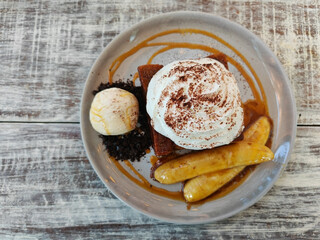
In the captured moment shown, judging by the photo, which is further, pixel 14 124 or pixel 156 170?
pixel 14 124

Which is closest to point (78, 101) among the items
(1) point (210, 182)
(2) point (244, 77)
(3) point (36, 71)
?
(3) point (36, 71)

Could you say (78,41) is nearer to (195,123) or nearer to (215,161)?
(195,123)

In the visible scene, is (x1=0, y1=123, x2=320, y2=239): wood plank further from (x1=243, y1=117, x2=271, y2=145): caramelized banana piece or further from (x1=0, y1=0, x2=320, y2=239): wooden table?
(x1=243, y1=117, x2=271, y2=145): caramelized banana piece

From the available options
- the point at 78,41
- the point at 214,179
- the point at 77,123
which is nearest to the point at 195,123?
the point at 214,179

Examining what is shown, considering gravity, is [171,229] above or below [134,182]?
below

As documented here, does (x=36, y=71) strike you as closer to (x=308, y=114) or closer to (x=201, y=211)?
(x=201, y=211)

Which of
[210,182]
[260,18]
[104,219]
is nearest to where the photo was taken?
[210,182]

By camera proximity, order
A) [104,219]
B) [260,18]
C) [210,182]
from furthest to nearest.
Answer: [260,18], [104,219], [210,182]
